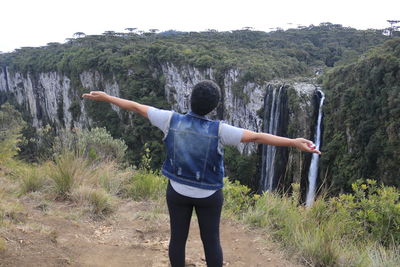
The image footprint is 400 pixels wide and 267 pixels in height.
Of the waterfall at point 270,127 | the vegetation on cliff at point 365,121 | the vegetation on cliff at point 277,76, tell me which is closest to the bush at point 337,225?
the vegetation on cliff at point 277,76

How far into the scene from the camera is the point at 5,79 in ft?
246

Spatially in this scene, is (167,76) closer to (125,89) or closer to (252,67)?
(125,89)

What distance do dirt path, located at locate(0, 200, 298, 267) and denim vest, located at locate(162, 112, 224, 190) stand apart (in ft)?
4.45

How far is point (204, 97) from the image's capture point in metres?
2.41

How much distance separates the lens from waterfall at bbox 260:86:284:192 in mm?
27625

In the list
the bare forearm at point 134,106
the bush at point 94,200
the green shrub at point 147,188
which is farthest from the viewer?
the green shrub at point 147,188

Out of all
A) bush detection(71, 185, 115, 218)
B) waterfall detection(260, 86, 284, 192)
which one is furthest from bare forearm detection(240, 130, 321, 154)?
waterfall detection(260, 86, 284, 192)

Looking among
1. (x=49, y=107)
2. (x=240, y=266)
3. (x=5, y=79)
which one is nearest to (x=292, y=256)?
(x=240, y=266)

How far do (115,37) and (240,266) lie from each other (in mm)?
70143

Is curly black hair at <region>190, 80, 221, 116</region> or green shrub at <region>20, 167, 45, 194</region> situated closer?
curly black hair at <region>190, 80, 221, 116</region>

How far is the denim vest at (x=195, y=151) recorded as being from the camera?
2.37 m

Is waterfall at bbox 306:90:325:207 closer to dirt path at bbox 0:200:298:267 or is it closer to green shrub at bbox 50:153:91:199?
green shrub at bbox 50:153:91:199

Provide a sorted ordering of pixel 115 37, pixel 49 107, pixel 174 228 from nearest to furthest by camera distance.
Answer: pixel 174 228
pixel 49 107
pixel 115 37

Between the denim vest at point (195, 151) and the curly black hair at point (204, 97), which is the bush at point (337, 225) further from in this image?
the curly black hair at point (204, 97)
